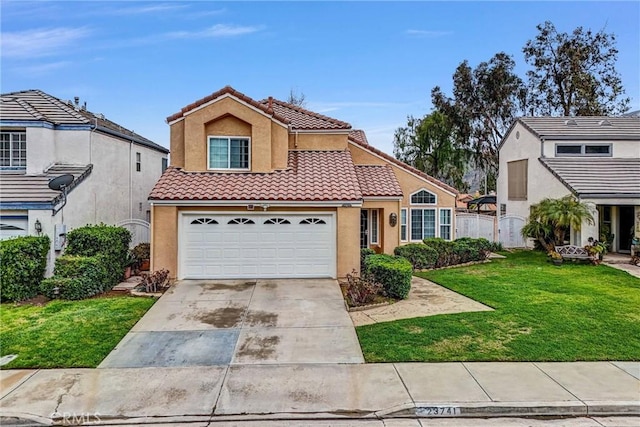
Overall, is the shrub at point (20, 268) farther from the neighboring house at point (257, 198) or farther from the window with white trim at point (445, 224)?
the window with white trim at point (445, 224)

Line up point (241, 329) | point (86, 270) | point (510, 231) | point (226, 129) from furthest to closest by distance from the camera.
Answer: point (510, 231), point (226, 129), point (86, 270), point (241, 329)

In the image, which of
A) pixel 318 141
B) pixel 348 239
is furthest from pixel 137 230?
pixel 348 239

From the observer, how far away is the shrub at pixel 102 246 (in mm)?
12562

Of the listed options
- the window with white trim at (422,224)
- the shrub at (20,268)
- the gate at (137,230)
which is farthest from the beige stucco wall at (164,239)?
the window with white trim at (422,224)

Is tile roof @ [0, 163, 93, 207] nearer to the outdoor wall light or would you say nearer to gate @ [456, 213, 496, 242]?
the outdoor wall light

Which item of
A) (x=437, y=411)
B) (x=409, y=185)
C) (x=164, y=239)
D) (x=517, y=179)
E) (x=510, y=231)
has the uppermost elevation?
(x=517, y=179)

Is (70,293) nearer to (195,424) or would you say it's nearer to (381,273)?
(195,424)

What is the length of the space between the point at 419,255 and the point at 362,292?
5.89m

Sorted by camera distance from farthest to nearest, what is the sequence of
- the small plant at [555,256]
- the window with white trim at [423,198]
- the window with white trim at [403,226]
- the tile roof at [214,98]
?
the window with white trim at [423,198] < the window with white trim at [403,226] < the small plant at [555,256] < the tile roof at [214,98]

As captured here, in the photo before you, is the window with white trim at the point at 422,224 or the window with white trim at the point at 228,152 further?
the window with white trim at the point at 422,224

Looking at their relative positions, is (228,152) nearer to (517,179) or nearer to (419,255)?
(419,255)

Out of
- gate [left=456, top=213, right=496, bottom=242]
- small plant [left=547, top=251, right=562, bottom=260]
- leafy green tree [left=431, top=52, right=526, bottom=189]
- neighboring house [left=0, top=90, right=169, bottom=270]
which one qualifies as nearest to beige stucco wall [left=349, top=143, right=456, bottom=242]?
gate [left=456, top=213, right=496, bottom=242]

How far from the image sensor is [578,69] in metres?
36.2

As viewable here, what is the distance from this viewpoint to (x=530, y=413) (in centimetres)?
568
